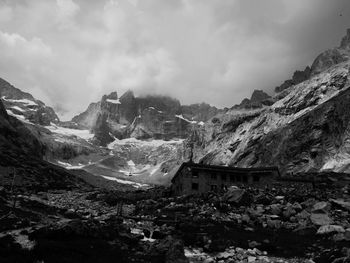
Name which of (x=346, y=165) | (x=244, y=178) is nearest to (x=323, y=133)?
(x=346, y=165)

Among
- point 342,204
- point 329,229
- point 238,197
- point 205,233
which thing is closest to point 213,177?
point 238,197

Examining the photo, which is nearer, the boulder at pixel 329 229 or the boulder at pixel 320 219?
the boulder at pixel 329 229

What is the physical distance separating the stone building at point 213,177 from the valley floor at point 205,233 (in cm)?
2110

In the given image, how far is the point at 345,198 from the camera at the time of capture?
5422 centimetres

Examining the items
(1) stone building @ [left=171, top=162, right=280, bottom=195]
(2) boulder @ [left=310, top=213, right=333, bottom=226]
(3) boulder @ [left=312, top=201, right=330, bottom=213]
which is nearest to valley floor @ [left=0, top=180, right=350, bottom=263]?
(3) boulder @ [left=312, top=201, right=330, bottom=213]

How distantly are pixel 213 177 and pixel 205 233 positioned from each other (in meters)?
44.1

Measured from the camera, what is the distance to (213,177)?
81625 millimetres

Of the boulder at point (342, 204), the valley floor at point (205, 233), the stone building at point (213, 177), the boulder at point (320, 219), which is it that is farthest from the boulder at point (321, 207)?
the stone building at point (213, 177)

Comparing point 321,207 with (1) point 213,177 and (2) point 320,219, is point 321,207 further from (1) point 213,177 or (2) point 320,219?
(1) point 213,177

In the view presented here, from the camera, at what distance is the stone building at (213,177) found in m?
79.6

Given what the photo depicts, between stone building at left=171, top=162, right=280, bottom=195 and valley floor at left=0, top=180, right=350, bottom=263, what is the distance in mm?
21097

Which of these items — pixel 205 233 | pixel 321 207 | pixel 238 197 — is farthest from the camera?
pixel 238 197

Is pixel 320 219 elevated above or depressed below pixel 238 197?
below

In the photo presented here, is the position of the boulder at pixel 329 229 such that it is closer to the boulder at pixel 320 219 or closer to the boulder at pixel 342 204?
the boulder at pixel 320 219
